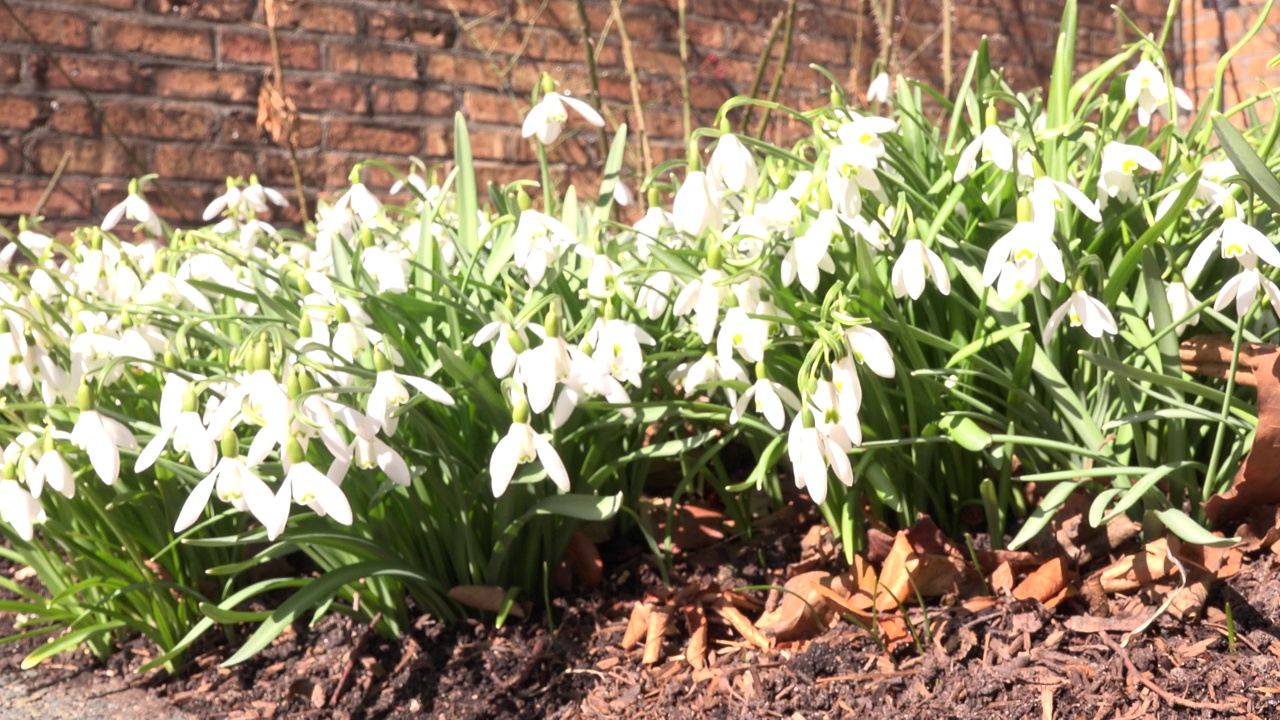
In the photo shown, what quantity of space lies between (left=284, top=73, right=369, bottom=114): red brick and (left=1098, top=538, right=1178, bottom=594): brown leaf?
2972 mm

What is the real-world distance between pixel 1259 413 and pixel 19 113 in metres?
3.31

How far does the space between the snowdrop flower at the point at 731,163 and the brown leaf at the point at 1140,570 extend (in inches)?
27.0

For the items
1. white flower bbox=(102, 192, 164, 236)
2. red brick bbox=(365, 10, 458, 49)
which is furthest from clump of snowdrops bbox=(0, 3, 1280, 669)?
red brick bbox=(365, 10, 458, 49)

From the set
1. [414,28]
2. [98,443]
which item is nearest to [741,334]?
[98,443]

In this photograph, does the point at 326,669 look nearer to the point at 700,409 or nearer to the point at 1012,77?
the point at 700,409

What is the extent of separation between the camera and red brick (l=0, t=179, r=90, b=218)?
319 cm

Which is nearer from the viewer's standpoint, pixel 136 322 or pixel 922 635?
pixel 922 635

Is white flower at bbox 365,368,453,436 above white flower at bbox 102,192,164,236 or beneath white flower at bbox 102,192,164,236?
beneath

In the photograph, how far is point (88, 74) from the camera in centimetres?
328

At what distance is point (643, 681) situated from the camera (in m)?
1.50

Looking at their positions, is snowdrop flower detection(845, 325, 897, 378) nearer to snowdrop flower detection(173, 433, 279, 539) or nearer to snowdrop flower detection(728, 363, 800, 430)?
snowdrop flower detection(728, 363, 800, 430)

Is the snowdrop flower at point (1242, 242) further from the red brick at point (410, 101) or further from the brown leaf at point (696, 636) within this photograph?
the red brick at point (410, 101)

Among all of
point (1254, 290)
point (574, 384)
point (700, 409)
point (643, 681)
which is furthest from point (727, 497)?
point (1254, 290)

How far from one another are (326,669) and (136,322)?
1.96ft
